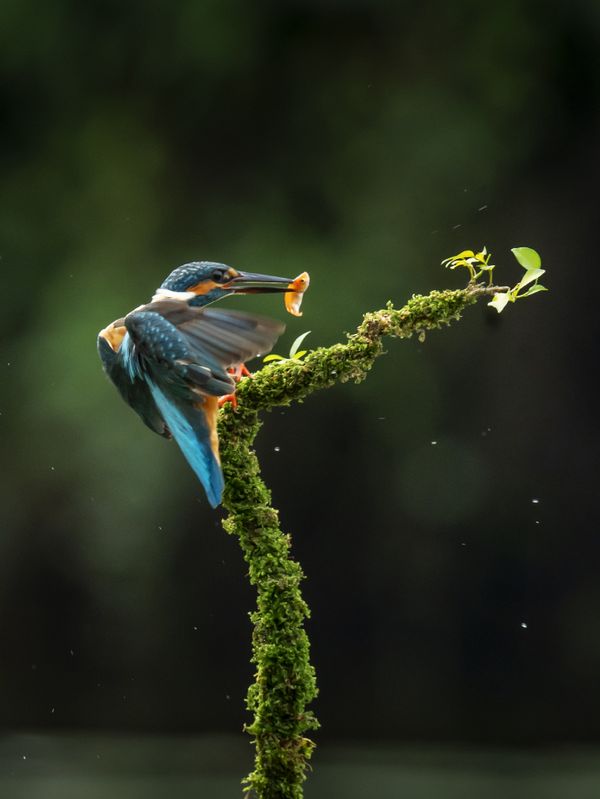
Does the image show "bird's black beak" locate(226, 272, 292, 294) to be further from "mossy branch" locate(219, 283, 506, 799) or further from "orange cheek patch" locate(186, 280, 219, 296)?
"mossy branch" locate(219, 283, 506, 799)

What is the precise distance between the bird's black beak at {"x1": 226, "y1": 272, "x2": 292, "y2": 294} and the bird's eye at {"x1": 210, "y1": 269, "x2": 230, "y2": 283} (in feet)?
0.04

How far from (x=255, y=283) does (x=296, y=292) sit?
66 millimetres

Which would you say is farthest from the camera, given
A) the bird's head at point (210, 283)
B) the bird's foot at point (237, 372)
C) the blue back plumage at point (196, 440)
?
the bird's head at point (210, 283)

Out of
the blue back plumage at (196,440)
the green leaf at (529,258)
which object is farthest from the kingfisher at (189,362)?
the green leaf at (529,258)

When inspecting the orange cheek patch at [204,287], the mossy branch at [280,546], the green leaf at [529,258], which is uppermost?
the green leaf at [529,258]

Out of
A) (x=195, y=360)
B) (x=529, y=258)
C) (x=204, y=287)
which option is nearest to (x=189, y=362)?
(x=195, y=360)

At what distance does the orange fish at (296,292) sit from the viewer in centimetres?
178

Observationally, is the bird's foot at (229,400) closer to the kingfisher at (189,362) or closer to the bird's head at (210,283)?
the kingfisher at (189,362)

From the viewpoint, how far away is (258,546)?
1613 millimetres

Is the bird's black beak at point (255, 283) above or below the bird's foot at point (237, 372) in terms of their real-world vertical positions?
above

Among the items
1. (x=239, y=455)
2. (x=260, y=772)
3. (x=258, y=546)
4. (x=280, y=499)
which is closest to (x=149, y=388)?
(x=239, y=455)

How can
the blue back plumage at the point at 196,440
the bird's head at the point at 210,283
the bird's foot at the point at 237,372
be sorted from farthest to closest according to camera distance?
the bird's head at the point at 210,283 < the bird's foot at the point at 237,372 < the blue back plumage at the point at 196,440

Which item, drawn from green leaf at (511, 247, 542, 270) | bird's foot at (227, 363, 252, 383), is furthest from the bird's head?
green leaf at (511, 247, 542, 270)

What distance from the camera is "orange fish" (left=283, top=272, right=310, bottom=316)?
1.78 meters
